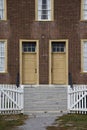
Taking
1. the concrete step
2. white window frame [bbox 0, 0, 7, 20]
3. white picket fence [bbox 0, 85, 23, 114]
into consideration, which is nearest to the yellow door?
the concrete step

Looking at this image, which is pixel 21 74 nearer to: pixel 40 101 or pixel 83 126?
pixel 40 101

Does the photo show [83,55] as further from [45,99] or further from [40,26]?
[45,99]

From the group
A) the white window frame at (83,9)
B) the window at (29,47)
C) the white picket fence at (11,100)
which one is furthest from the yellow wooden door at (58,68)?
the white picket fence at (11,100)

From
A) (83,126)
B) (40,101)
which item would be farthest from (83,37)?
(83,126)

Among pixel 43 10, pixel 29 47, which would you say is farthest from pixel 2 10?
pixel 29 47

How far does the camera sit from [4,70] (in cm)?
2611

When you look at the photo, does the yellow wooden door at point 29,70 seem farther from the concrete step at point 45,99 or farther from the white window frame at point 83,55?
the white window frame at point 83,55

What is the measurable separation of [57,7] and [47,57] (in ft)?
10.7

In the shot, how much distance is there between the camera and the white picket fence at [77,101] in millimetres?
17688

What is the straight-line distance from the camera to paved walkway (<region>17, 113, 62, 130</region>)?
14.0 meters

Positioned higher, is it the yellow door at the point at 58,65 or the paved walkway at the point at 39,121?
the yellow door at the point at 58,65

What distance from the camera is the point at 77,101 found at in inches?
698

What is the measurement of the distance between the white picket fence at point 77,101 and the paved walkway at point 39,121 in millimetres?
815

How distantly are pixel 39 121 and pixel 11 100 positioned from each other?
252 cm
